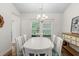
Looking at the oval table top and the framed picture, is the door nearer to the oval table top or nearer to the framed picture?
the oval table top

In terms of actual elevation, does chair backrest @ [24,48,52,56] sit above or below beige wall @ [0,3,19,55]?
below

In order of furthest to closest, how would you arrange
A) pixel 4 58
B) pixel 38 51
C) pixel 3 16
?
pixel 3 16 → pixel 38 51 → pixel 4 58

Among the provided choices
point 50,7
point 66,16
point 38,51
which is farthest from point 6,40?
point 66,16

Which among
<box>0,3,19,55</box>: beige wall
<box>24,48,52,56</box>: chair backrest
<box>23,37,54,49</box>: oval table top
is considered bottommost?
<box>24,48,52,56</box>: chair backrest

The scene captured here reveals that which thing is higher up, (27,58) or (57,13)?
(57,13)

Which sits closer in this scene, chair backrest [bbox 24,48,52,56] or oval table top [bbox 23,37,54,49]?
chair backrest [bbox 24,48,52,56]

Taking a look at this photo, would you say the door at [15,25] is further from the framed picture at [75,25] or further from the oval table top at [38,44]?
the framed picture at [75,25]

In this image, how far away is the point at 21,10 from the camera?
2.18 m

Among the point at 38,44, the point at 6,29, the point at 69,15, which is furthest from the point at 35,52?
the point at 69,15

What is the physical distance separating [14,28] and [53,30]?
89cm

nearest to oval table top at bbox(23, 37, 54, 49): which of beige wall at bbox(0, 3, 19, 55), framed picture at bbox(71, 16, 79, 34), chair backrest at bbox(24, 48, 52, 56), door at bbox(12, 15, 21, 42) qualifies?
chair backrest at bbox(24, 48, 52, 56)

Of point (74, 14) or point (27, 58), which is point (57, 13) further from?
point (27, 58)

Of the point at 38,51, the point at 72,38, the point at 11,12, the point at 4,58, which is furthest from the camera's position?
the point at 72,38

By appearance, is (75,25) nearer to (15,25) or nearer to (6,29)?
(15,25)
